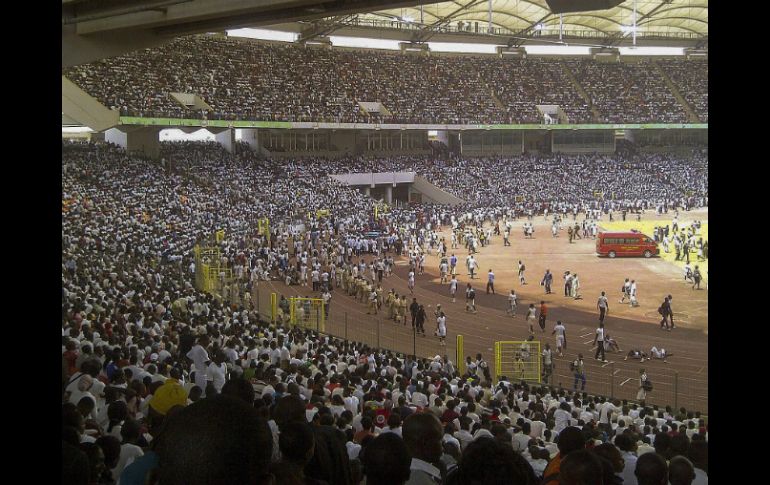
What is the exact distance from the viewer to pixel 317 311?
69.5 feet

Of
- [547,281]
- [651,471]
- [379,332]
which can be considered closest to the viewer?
[651,471]

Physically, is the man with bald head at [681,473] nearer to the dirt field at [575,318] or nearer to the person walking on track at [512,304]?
the dirt field at [575,318]

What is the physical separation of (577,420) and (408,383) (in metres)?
2.63

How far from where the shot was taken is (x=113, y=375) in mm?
9438

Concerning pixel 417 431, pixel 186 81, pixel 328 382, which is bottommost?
pixel 328 382

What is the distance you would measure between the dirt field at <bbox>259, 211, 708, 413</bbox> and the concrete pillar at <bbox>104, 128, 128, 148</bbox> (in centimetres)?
1849

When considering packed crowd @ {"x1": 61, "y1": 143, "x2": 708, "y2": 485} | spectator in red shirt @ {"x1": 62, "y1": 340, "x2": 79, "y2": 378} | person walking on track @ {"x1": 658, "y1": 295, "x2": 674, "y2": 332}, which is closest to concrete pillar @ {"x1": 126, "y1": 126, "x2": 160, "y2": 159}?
packed crowd @ {"x1": 61, "y1": 143, "x2": 708, "y2": 485}

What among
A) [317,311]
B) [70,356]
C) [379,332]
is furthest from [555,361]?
[70,356]

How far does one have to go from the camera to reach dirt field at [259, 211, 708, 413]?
18.2m

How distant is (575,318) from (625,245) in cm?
1152

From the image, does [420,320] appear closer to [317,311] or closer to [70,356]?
[317,311]

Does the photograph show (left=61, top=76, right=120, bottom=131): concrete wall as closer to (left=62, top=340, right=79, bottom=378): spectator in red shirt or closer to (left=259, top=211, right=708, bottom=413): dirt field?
(left=259, top=211, right=708, bottom=413): dirt field
